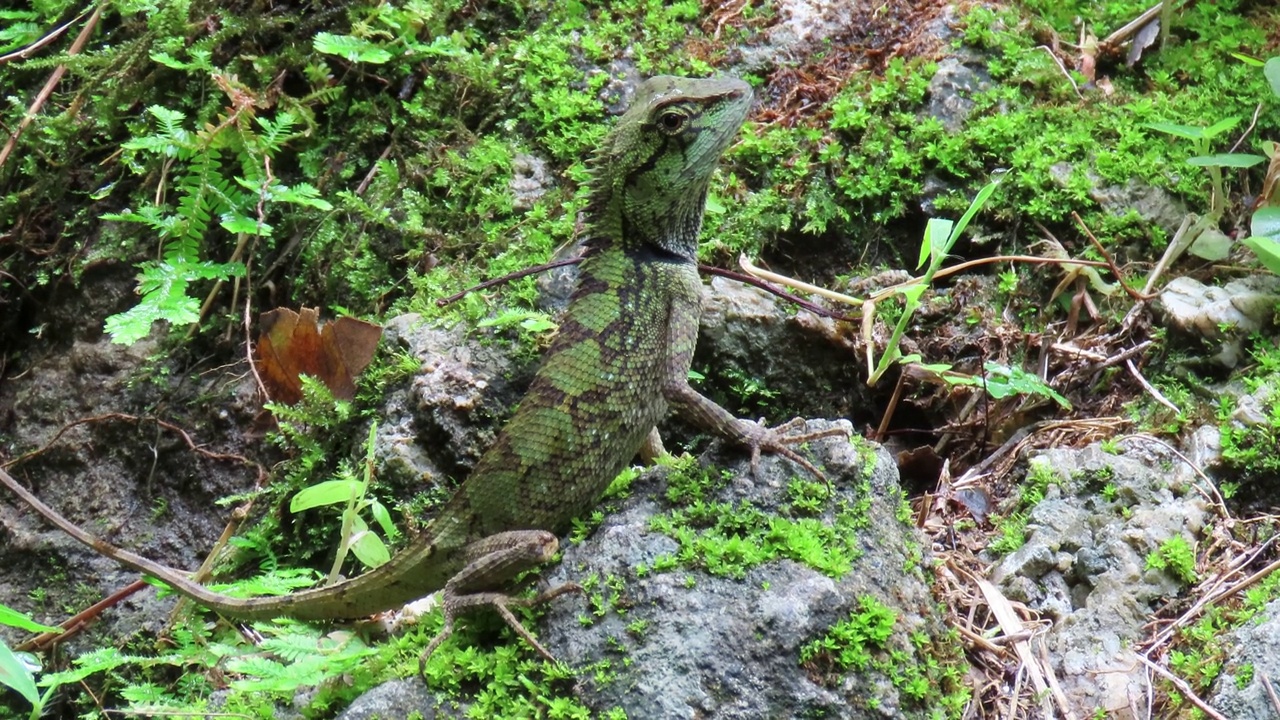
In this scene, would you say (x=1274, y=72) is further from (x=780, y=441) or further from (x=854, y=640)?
(x=854, y=640)

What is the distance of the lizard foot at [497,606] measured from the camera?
123 inches

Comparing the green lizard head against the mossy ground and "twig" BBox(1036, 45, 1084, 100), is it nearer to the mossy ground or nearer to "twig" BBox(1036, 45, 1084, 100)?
the mossy ground

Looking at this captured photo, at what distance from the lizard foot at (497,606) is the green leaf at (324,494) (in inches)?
23.0

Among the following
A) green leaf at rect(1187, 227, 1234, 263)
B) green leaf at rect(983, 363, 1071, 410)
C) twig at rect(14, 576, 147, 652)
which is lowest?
twig at rect(14, 576, 147, 652)

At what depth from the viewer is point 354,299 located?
5.14 metres

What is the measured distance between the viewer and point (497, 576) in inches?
133

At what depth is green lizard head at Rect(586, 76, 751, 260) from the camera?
396 centimetres

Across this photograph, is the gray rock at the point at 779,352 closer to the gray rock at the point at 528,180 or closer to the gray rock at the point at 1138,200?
the gray rock at the point at 528,180

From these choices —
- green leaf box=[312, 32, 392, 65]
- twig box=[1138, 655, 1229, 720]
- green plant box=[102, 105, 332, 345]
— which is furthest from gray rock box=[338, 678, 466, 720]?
green leaf box=[312, 32, 392, 65]

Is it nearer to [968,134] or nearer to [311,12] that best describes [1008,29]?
[968,134]

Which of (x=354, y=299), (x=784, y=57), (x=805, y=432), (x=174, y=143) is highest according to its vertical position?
(x=784, y=57)

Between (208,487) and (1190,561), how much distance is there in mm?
4510

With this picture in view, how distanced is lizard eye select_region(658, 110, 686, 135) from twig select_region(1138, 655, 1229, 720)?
104 inches

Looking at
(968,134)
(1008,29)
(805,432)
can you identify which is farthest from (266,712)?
(1008,29)
